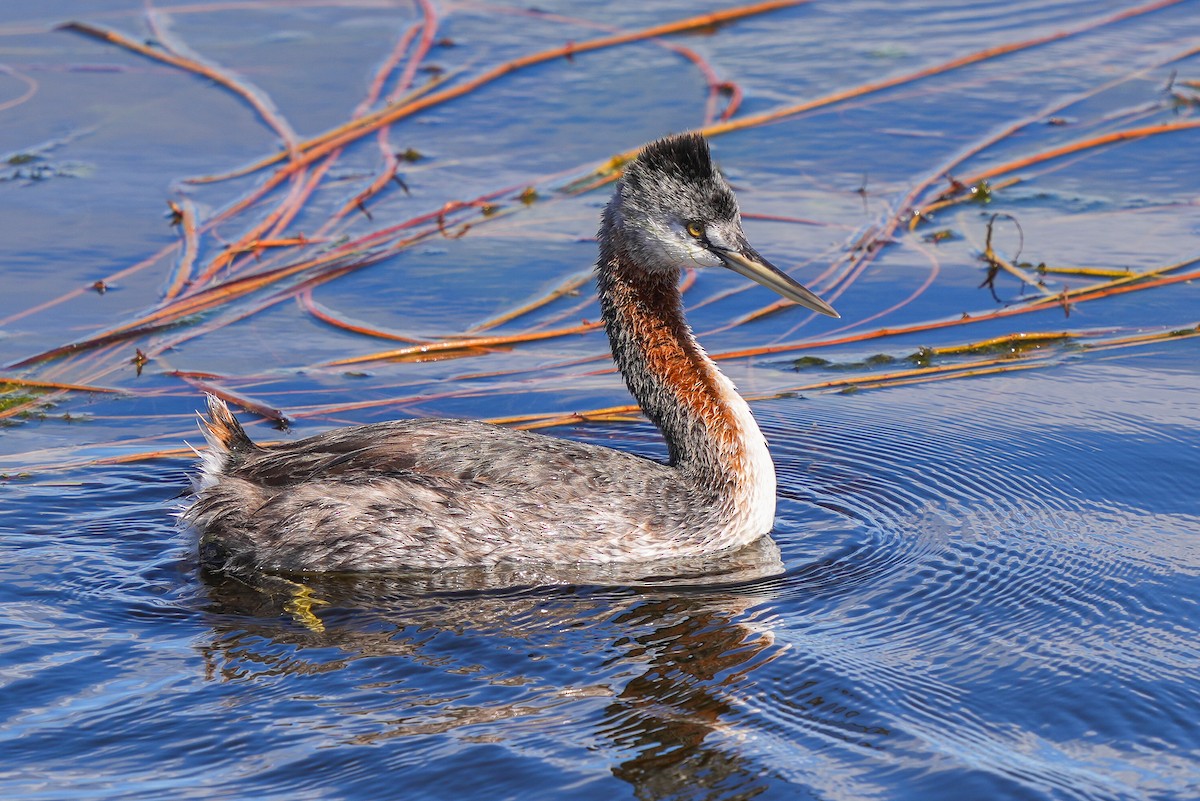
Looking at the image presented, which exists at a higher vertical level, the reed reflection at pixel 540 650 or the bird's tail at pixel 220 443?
the bird's tail at pixel 220 443

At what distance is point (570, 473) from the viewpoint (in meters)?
7.04

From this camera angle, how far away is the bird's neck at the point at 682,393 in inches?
284

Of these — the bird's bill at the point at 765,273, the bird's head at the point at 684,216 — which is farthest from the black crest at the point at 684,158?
the bird's bill at the point at 765,273

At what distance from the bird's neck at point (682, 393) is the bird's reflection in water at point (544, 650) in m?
0.29

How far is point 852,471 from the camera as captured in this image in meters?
7.68

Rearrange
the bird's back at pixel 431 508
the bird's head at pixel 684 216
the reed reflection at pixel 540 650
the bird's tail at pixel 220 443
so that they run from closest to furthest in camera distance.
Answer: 1. the reed reflection at pixel 540 650
2. the bird's back at pixel 431 508
3. the bird's tail at pixel 220 443
4. the bird's head at pixel 684 216

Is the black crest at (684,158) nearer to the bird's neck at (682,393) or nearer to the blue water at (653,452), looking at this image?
the bird's neck at (682,393)

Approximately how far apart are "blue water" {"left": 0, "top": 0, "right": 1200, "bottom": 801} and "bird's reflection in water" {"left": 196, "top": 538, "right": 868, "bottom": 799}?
2cm

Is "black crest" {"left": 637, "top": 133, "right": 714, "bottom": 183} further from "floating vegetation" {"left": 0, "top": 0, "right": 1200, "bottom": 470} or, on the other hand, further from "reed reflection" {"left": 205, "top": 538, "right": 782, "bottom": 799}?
"reed reflection" {"left": 205, "top": 538, "right": 782, "bottom": 799}

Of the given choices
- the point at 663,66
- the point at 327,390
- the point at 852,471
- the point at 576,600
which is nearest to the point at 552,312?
the point at 327,390

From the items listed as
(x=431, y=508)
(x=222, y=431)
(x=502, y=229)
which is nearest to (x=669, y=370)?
(x=431, y=508)

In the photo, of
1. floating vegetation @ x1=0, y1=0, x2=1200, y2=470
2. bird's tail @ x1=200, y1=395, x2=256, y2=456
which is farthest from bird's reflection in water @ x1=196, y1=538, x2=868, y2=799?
floating vegetation @ x1=0, y1=0, x2=1200, y2=470

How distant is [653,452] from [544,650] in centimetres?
215

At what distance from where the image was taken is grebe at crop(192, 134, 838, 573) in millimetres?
6910
